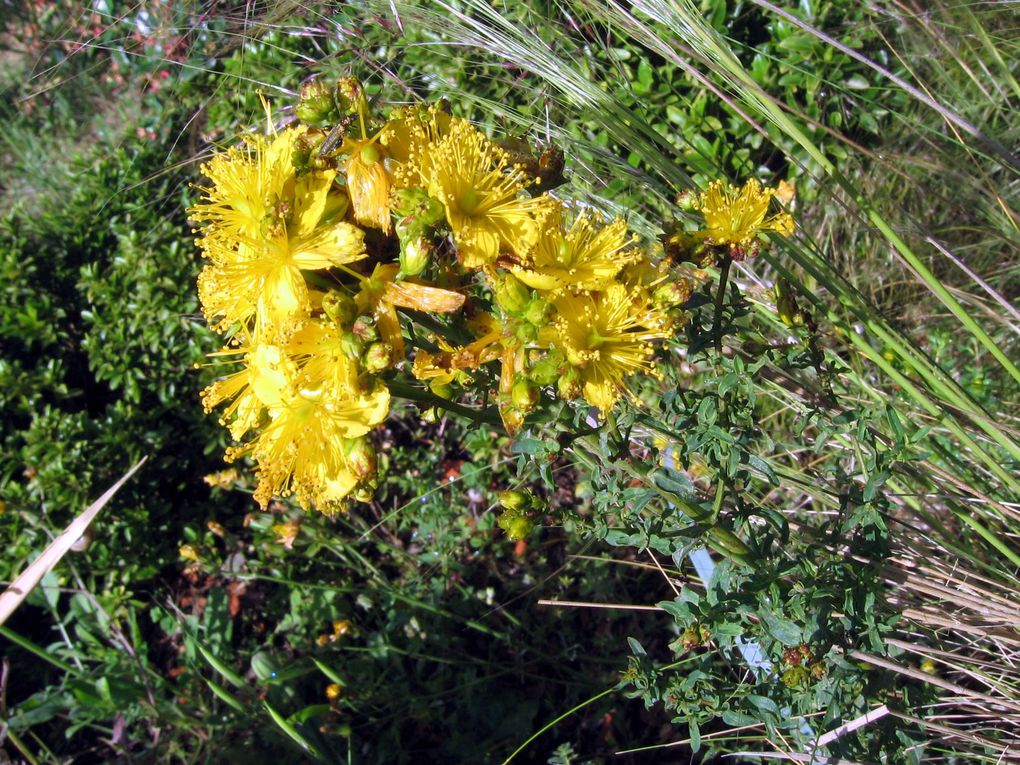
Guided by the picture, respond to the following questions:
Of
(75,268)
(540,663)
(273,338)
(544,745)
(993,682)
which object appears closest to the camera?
(273,338)

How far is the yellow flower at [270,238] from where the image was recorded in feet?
3.00

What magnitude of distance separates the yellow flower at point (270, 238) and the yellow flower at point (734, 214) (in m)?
0.51

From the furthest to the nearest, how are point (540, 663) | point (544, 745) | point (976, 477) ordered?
point (540, 663)
point (544, 745)
point (976, 477)

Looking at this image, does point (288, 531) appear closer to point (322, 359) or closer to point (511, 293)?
point (322, 359)

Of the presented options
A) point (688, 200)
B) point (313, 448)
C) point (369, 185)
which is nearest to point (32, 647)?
point (313, 448)

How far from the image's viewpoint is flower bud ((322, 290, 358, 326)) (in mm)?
897

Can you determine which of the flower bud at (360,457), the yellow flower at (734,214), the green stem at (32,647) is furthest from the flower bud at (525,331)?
the green stem at (32,647)

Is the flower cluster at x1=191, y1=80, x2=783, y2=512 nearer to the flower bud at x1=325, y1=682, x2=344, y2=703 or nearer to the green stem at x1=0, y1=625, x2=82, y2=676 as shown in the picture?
the green stem at x1=0, y1=625, x2=82, y2=676

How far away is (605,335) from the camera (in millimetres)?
1023

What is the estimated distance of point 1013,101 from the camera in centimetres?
230

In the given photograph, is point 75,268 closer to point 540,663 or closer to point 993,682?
point 540,663

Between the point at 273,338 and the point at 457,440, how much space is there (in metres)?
1.50

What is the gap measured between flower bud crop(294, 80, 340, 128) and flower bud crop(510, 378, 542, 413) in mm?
422

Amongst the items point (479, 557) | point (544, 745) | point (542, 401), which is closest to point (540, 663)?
point (544, 745)
